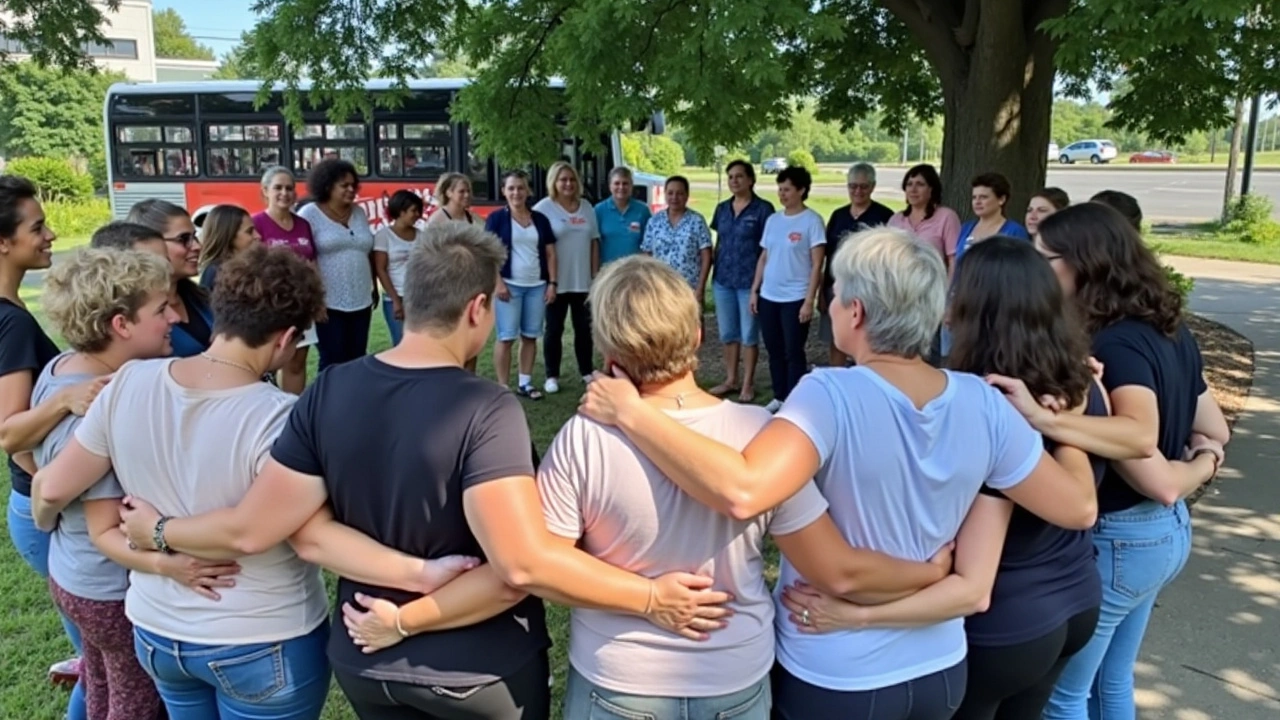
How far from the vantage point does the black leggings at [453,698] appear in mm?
1730

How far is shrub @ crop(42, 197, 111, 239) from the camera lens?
21.8m

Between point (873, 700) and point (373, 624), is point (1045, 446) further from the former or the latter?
point (373, 624)

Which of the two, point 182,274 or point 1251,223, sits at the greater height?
point 182,274

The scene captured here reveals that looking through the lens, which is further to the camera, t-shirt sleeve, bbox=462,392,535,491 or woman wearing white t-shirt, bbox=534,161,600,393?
woman wearing white t-shirt, bbox=534,161,600,393

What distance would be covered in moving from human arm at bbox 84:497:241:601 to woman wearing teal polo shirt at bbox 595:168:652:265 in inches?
219

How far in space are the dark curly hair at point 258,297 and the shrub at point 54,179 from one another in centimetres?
2921

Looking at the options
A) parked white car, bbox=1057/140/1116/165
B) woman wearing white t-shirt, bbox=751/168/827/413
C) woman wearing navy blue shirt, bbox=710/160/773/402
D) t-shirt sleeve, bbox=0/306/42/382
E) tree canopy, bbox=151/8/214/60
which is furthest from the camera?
tree canopy, bbox=151/8/214/60

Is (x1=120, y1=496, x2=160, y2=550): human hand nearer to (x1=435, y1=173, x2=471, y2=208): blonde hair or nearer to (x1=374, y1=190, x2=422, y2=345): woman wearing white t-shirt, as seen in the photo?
(x1=374, y1=190, x2=422, y2=345): woman wearing white t-shirt

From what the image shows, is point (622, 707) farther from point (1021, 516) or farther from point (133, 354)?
point (133, 354)

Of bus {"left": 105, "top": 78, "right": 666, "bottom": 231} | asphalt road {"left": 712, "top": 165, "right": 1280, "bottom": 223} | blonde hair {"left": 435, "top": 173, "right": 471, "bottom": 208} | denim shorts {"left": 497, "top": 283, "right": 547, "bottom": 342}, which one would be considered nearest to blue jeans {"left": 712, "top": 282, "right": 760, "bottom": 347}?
denim shorts {"left": 497, "top": 283, "right": 547, "bottom": 342}

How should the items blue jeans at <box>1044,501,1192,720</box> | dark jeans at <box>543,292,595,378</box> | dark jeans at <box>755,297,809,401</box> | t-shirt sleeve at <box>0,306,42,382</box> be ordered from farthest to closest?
1. dark jeans at <box>543,292,595,378</box>
2. dark jeans at <box>755,297,809,401</box>
3. t-shirt sleeve at <box>0,306,42,382</box>
4. blue jeans at <box>1044,501,1192,720</box>

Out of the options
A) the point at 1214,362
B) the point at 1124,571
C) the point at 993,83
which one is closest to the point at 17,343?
the point at 1124,571

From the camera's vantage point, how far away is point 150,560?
1.92 m

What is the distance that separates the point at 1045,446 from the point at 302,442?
5.09ft
